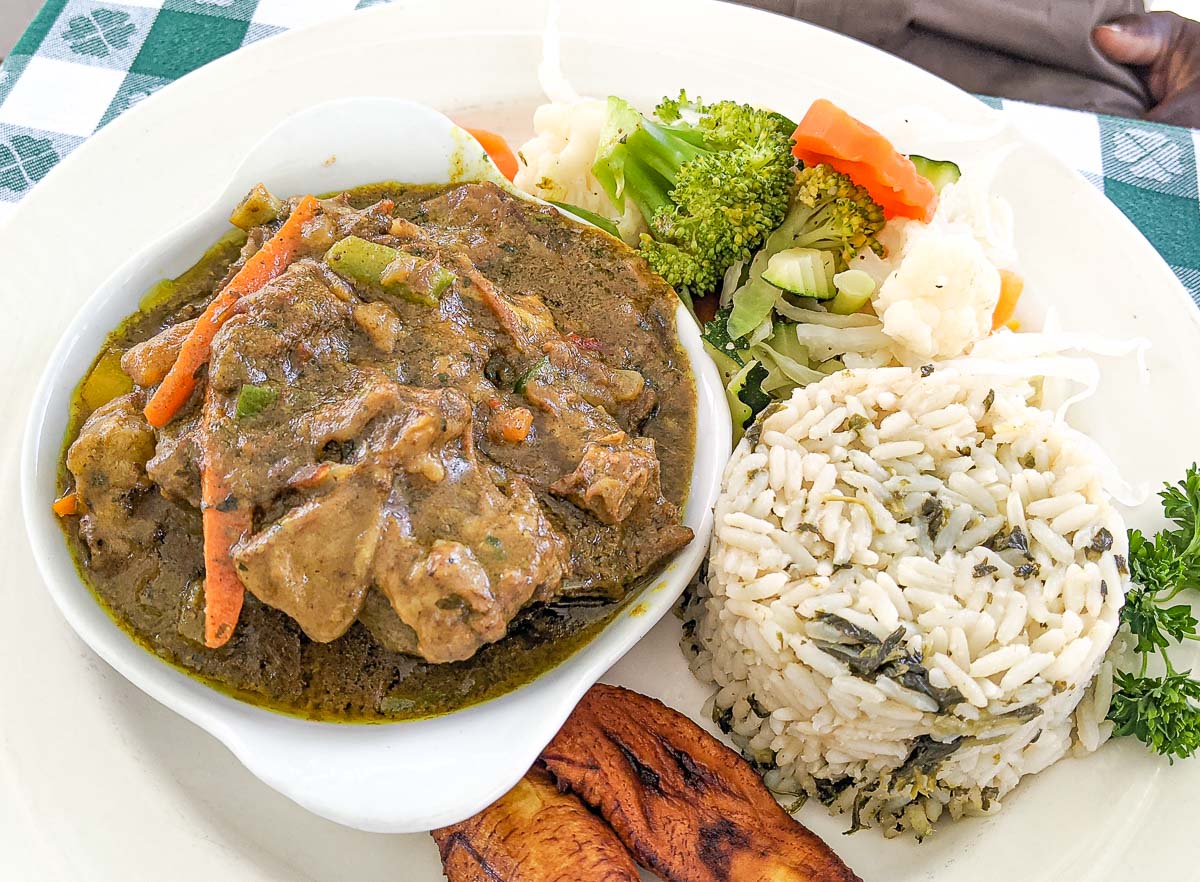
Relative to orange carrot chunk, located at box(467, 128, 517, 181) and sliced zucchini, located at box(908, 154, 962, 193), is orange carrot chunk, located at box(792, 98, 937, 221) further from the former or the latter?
orange carrot chunk, located at box(467, 128, 517, 181)

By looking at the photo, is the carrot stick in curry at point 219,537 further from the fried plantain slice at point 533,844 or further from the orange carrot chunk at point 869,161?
the orange carrot chunk at point 869,161

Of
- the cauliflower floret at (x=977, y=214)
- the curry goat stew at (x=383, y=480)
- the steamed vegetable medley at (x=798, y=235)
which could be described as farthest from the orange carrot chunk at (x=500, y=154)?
the cauliflower floret at (x=977, y=214)

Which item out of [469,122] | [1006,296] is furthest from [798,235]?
[469,122]

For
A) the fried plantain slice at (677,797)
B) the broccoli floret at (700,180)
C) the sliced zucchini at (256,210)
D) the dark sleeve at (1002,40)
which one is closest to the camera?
the fried plantain slice at (677,797)

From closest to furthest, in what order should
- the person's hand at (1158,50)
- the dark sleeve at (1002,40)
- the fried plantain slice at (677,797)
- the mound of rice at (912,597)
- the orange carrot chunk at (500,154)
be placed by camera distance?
1. the fried plantain slice at (677,797)
2. the mound of rice at (912,597)
3. the orange carrot chunk at (500,154)
4. the dark sleeve at (1002,40)
5. the person's hand at (1158,50)

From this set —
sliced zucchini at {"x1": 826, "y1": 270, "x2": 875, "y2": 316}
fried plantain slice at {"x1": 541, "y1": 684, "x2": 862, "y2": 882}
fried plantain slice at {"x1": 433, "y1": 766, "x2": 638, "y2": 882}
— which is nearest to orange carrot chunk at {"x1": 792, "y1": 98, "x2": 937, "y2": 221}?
sliced zucchini at {"x1": 826, "y1": 270, "x2": 875, "y2": 316}

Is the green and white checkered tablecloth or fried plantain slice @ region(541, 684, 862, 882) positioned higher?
the green and white checkered tablecloth

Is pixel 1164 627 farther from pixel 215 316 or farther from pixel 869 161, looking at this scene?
pixel 215 316

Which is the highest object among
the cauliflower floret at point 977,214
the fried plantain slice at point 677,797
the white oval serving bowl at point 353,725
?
the cauliflower floret at point 977,214
